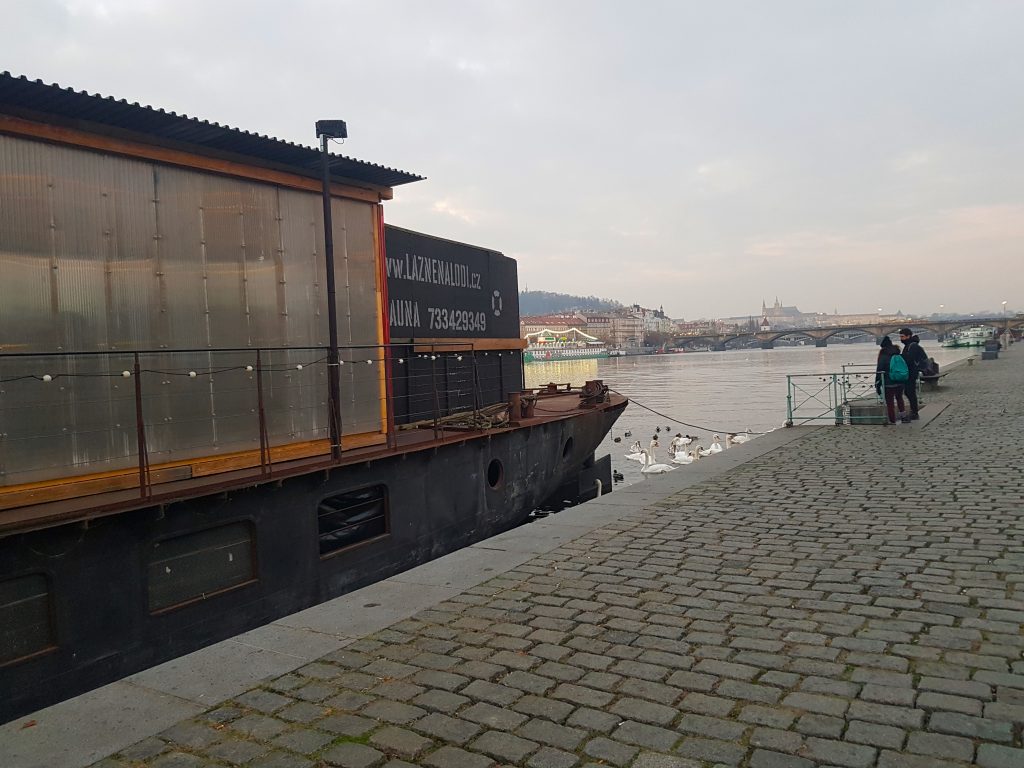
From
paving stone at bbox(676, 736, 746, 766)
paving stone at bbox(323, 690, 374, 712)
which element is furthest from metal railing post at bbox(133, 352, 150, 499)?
paving stone at bbox(676, 736, 746, 766)

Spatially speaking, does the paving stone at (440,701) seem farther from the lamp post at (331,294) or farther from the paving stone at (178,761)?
the lamp post at (331,294)

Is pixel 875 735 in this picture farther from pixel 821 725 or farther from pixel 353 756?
pixel 353 756

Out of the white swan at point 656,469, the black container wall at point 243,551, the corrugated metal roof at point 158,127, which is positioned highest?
the corrugated metal roof at point 158,127

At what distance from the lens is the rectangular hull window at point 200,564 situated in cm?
688

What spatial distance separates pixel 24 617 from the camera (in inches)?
233

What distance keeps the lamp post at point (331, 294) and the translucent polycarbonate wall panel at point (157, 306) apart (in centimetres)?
25

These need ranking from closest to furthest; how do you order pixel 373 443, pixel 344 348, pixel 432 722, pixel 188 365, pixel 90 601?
pixel 432 722 → pixel 90 601 → pixel 188 365 → pixel 344 348 → pixel 373 443

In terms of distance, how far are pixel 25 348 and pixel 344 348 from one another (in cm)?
341

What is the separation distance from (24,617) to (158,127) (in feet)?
15.4

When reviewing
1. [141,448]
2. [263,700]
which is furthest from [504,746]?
[141,448]

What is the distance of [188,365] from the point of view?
313 inches

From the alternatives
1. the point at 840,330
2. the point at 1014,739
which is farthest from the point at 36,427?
the point at 840,330

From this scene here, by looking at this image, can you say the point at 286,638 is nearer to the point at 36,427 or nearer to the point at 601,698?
the point at 601,698

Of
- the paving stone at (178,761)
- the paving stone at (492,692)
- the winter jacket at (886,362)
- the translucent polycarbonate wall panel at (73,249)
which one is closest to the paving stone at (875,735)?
the paving stone at (492,692)
